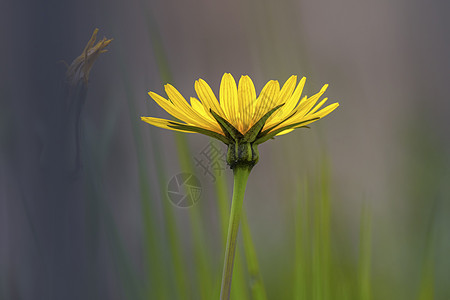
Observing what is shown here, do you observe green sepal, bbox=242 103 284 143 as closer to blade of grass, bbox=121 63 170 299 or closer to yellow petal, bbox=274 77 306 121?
yellow petal, bbox=274 77 306 121

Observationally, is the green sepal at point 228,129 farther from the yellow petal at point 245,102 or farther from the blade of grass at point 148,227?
the blade of grass at point 148,227

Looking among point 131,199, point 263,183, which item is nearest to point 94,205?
point 131,199

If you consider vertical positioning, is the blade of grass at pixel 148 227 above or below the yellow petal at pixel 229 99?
below

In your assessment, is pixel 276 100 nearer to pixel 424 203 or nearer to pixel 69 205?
pixel 69 205

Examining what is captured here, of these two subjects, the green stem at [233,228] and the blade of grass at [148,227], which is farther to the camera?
the blade of grass at [148,227]

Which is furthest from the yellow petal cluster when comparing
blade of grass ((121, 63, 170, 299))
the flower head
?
blade of grass ((121, 63, 170, 299))

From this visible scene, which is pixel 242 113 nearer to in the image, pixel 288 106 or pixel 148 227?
pixel 288 106

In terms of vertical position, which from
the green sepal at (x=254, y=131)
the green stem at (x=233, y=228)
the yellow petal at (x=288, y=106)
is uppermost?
the yellow petal at (x=288, y=106)

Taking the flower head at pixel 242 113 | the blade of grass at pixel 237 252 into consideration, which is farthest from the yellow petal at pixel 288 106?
the blade of grass at pixel 237 252

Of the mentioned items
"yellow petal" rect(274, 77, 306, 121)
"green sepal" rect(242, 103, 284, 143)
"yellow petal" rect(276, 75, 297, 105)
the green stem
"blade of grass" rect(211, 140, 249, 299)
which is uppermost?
"yellow petal" rect(276, 75, 297, 105)
